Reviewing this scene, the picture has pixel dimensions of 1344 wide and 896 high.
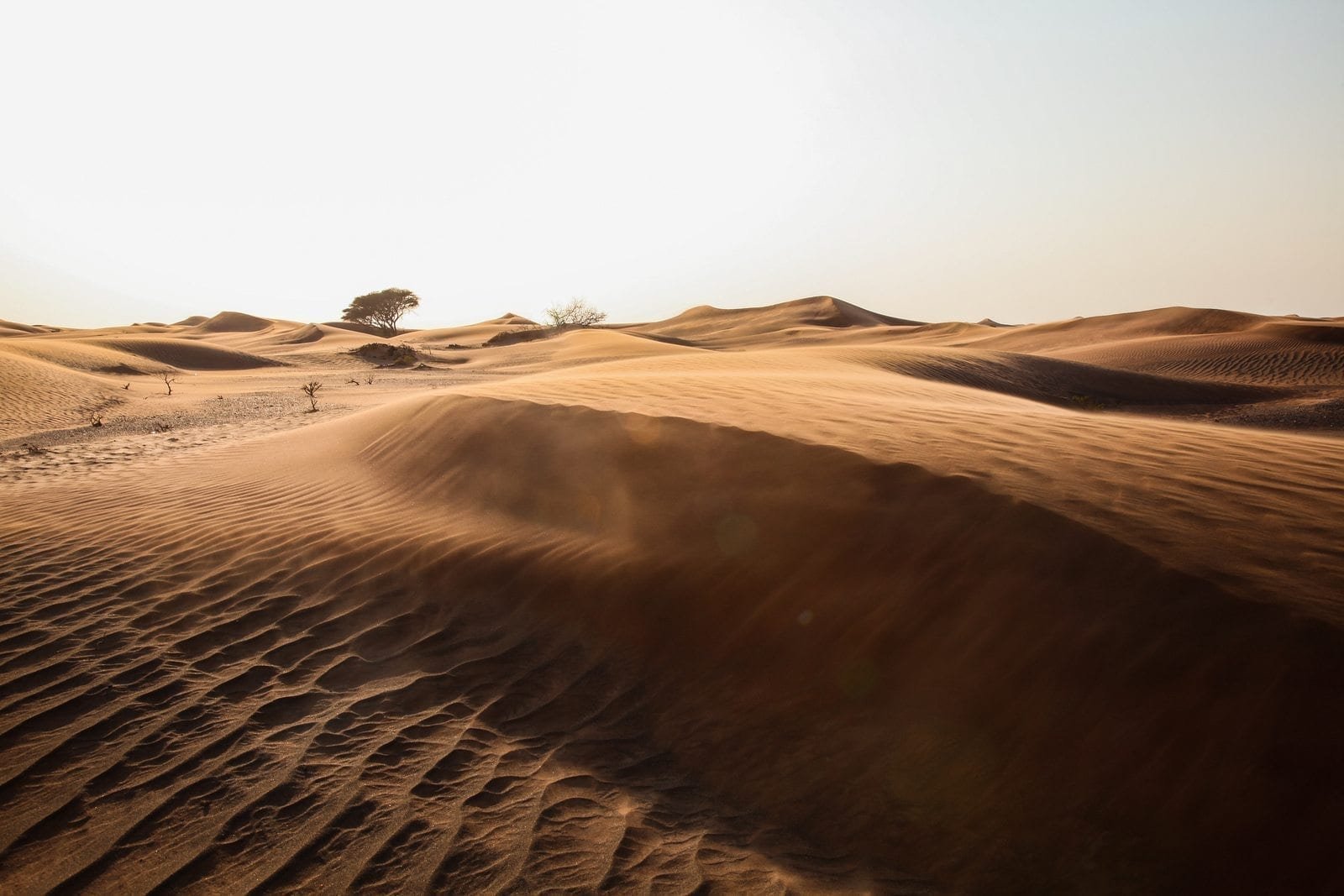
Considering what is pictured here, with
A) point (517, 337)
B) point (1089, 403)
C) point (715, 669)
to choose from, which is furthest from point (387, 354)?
point (715, 669)

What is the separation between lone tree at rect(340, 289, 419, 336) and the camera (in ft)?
196

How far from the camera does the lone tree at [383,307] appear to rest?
196 feet

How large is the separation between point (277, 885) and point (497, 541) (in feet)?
8.28

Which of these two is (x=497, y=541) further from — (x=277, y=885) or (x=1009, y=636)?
(x=1009, y=636)

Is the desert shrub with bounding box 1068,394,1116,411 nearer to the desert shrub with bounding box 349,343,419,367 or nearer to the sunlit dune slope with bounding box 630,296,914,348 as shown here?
the desert shrub with bounding box 349,343,419,367

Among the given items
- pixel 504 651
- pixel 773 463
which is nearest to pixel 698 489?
pixel 773 463

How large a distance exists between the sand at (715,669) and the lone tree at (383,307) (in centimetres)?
5847

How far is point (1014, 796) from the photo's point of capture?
7.51 feet

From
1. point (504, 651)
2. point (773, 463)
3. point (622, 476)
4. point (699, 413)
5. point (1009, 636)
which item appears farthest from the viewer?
point (699, 413)

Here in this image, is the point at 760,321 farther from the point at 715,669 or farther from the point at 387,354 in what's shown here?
the point at 715,669

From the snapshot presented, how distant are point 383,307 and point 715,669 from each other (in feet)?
208

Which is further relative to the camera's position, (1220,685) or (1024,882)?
(1220,685)

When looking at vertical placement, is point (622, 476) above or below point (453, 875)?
above

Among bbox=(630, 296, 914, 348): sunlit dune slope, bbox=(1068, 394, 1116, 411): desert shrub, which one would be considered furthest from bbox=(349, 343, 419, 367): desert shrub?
bbox=(1068, 394, 1116, 411): desert shrub
